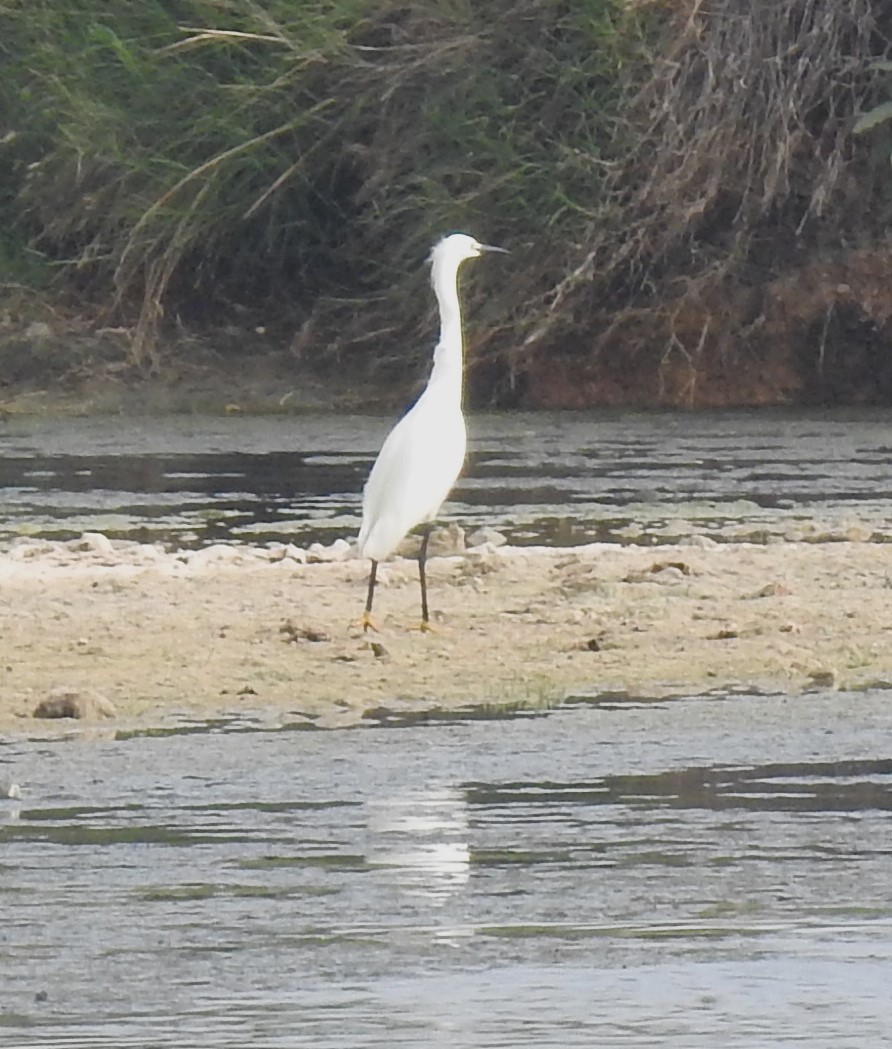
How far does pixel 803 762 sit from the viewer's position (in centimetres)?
756

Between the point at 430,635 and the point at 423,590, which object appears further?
the point at 423,590

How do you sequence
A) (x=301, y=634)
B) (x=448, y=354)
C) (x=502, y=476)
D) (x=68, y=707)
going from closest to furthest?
(x=68, y=707)
(x=301, y=634)
(x=448, y=354)
(x=502, y=476)

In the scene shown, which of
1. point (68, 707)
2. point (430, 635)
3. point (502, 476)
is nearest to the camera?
point (68, 707)

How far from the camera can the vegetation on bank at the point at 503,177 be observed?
61.9 feet

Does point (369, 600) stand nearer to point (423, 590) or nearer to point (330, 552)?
point (423, 590)

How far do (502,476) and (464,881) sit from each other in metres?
8.97

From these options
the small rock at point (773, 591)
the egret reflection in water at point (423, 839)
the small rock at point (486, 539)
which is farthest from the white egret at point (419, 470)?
the egret reflection in water at point (423, 839)

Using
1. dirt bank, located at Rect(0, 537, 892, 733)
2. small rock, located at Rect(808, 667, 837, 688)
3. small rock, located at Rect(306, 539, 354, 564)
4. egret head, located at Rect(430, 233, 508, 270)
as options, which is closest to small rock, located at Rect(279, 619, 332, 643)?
dirt bank, located at Rect(0, 537, 892, 733)

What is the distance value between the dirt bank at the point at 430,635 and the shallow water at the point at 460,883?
18.7 inches

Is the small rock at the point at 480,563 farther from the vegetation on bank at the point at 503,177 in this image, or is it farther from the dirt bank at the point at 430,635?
the vegetation on bank at the point at 503,177

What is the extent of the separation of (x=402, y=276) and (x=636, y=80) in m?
2.26

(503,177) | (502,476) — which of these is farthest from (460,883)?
(503,177)

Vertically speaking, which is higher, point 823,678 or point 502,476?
point 502,476

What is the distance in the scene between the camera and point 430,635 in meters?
9.62
